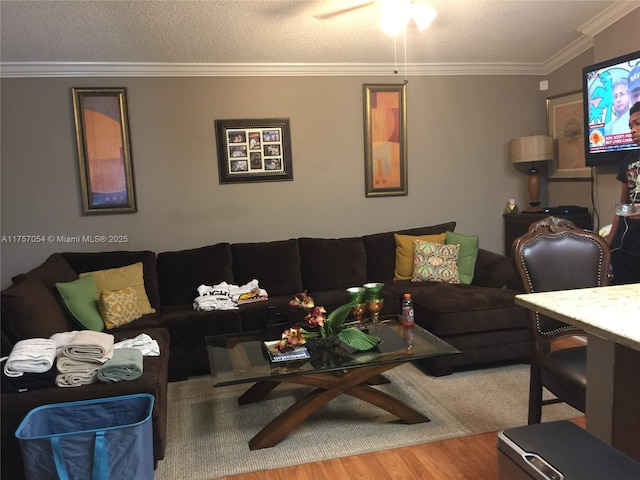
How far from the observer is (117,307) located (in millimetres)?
3547

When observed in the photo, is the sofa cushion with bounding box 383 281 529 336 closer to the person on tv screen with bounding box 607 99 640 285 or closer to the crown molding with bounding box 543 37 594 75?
the person on tv screen with bounding box 607 99 640 285

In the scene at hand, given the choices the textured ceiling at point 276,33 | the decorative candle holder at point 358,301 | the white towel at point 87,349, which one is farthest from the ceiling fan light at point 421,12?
the white towel at point 87,349

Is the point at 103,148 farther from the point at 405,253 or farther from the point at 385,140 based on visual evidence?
the point at 405,253

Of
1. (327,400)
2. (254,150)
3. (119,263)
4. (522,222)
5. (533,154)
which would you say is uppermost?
(254,150)

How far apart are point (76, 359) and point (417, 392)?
1.96 meters

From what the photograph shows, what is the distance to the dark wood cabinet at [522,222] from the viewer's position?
4.41 metres

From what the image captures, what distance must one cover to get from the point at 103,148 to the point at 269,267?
169cm

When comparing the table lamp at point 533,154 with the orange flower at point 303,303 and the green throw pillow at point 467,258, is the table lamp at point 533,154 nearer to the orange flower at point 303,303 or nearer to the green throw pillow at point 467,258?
the green throw pillow at point 467,258

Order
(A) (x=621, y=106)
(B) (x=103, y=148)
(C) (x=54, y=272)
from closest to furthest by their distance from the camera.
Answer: (C) (x=54, y=272) → (A) (x=621, y=106) → (B) (x=103, y=148)

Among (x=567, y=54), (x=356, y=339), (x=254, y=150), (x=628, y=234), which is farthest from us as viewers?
(x=567, y=54)

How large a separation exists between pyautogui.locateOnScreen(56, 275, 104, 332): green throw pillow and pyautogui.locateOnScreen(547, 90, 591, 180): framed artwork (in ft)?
13.5

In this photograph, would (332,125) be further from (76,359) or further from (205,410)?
(76,359)

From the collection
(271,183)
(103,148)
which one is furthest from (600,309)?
(103,148)

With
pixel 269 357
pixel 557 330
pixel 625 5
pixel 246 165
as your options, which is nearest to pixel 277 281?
pixel 246 165
